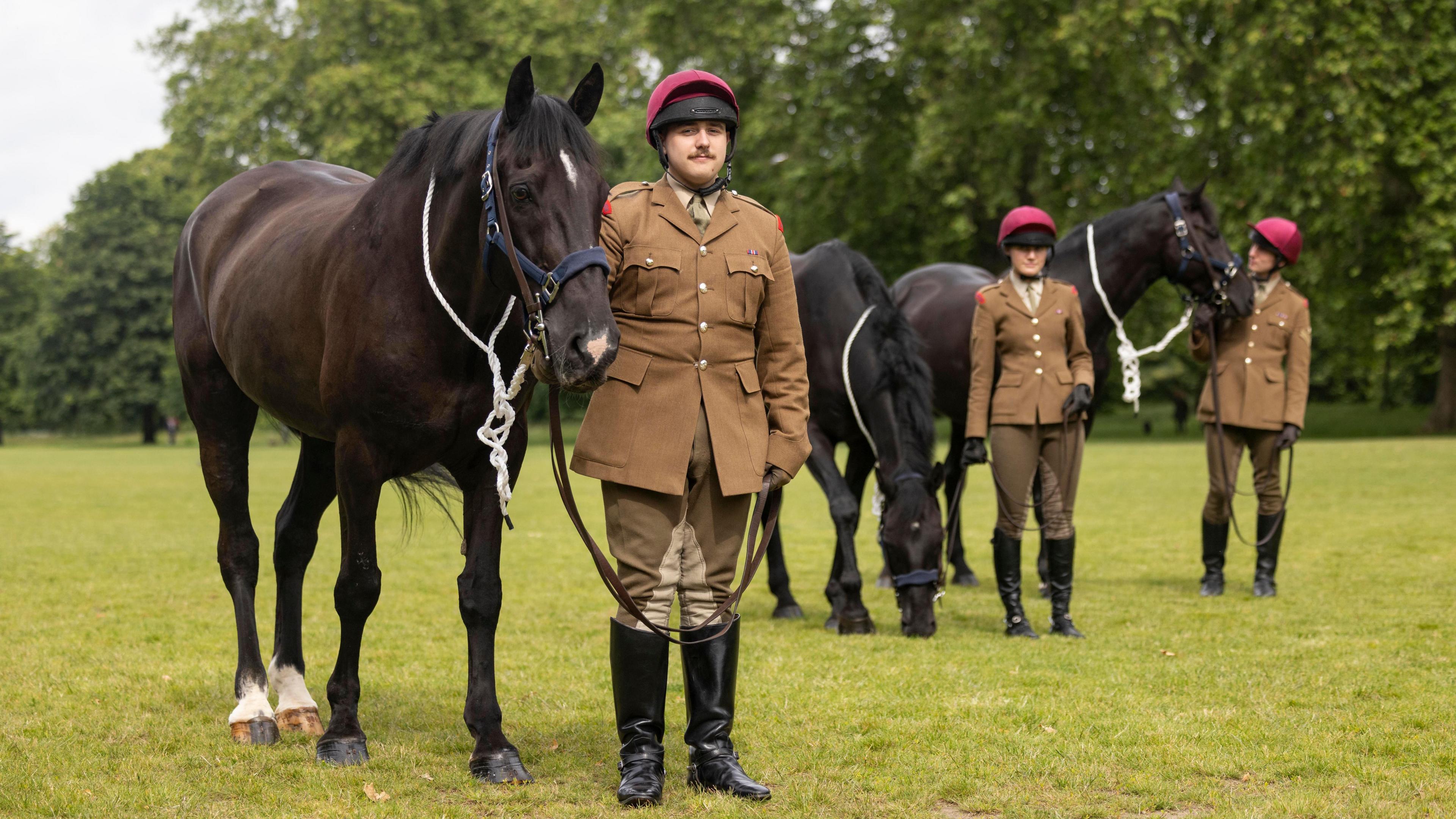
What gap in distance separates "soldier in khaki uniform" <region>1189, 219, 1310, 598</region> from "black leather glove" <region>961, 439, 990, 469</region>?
7.51 ft

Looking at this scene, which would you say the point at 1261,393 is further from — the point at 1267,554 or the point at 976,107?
the point at 976,107

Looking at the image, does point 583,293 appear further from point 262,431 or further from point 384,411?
point 262,431

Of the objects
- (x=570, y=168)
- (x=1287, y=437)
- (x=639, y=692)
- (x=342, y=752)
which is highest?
(x=570, y=168)

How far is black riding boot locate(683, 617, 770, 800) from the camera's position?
13.9ft

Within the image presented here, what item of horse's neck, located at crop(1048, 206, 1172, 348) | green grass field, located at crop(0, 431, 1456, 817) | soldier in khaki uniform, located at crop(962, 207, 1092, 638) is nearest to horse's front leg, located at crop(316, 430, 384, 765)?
green grass field, located at crop(0, 431, 1456, 817)

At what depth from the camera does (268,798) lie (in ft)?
13.9

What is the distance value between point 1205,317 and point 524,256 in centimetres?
627

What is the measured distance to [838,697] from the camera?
5.72m

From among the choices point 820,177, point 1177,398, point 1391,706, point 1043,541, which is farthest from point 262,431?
point 1391,706

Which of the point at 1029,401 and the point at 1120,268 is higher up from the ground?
the point at 1120,268

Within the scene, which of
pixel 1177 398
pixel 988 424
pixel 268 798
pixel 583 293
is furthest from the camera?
pixel 1177 398

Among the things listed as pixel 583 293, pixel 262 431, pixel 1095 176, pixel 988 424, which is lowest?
pixel 262 431

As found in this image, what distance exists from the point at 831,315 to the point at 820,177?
21.7 m

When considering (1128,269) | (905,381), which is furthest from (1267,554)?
(905,381)
